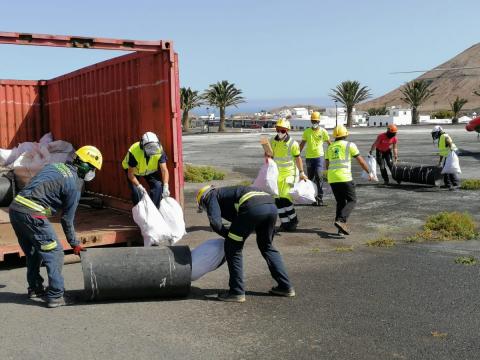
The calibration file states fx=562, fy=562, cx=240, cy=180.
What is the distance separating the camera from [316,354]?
164 inches

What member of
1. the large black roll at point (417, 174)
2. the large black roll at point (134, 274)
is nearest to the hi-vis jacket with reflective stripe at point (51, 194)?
the large black roll at point (134, 274)

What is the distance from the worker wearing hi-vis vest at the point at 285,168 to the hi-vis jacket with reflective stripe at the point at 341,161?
1.96 feet

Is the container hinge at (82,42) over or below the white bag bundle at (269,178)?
over

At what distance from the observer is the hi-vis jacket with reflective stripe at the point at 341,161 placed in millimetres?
8312

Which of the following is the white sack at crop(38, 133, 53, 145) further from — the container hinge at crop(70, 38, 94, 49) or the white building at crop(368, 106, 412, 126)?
the white building at crop(368, 106, 412, 126)

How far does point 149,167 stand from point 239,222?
2.61 meters

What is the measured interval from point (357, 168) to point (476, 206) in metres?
7.76

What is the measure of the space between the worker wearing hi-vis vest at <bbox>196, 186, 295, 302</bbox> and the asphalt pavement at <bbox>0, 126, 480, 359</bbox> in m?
0.19

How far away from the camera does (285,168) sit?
28.5ft

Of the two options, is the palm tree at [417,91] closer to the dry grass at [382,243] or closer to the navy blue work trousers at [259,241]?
the dry grass at [382,243]

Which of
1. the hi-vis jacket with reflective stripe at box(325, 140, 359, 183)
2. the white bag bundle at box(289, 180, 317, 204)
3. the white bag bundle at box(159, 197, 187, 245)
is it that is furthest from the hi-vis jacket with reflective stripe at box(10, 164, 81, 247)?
the white bag bundle at box(289, 180, 317, 204)

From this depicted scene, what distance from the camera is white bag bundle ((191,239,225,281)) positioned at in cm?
566

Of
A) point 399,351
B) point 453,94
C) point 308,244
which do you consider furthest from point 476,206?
point 453,94

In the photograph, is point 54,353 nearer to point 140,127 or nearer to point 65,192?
point 65,192
